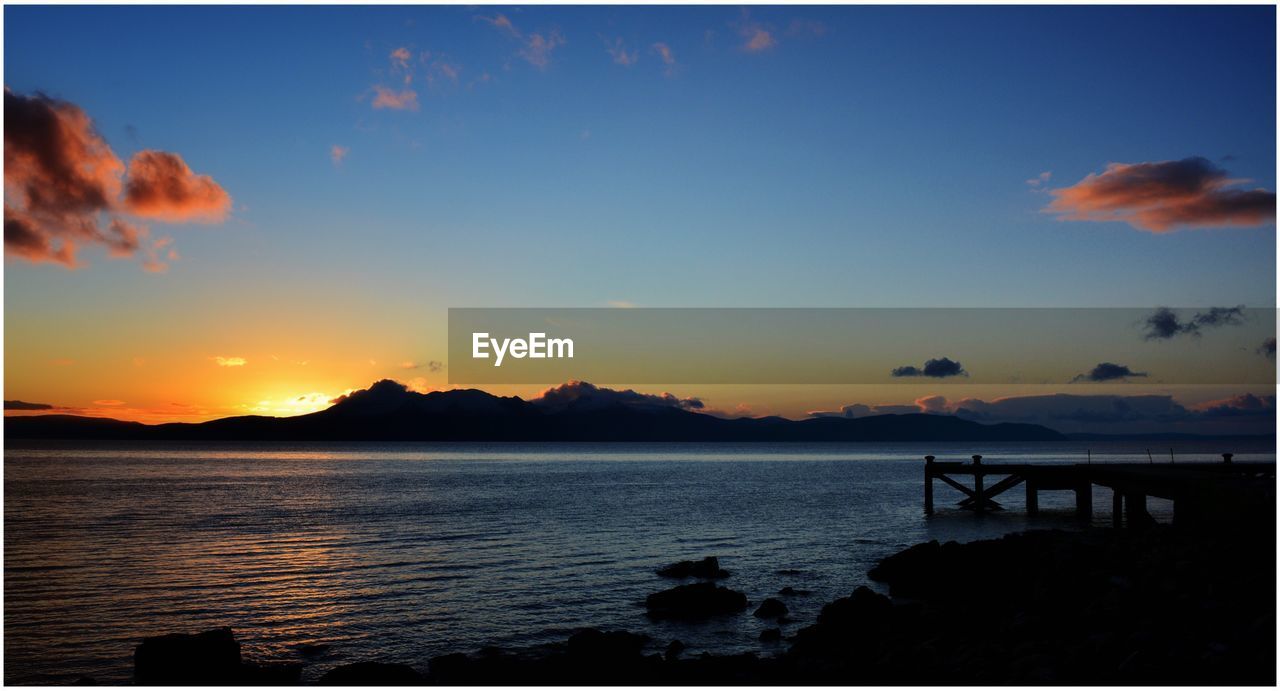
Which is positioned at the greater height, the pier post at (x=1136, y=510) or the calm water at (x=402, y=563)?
the pier post at (x=1136, y=510)

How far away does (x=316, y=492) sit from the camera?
8862 centimetres

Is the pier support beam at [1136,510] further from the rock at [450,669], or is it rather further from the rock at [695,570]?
the rock at [450,669]

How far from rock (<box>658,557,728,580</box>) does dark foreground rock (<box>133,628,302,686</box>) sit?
16.6m

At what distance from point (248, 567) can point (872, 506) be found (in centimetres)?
4493

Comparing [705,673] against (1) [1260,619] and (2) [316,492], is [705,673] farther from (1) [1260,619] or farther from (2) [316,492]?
(2) [316,492]

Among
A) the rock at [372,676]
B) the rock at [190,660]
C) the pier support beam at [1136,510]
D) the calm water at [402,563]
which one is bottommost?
the calm water at [402,563]

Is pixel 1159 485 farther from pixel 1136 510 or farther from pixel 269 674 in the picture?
pixel 269 674

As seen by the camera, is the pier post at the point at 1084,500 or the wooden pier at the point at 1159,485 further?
the pier post at the point at 1084,500

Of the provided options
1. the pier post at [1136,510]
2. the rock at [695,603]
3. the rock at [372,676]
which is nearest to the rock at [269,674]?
the rock at [372,676]

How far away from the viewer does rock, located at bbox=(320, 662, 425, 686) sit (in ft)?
62.6

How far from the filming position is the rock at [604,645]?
20.8m

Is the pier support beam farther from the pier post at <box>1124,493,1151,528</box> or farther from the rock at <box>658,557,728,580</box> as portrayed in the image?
the rock at <box>658,557,728,580</box>

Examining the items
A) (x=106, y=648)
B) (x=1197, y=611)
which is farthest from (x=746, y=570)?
(x=106, y=648)

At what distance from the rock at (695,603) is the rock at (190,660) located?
1189 cm
